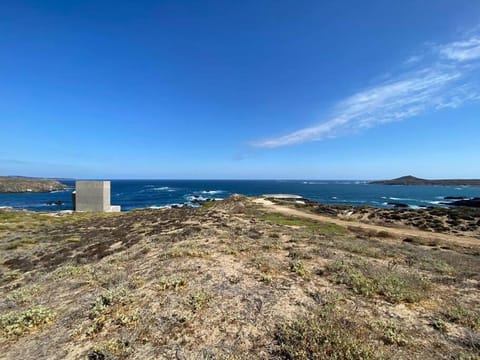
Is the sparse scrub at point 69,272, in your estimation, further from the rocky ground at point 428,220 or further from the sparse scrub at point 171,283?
the rocky ground at point 428,220

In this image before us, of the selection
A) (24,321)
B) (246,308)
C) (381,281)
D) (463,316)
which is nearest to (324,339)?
(246,308)

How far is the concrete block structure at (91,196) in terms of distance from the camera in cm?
5528

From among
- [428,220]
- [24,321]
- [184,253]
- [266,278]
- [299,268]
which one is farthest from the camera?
[428,220]

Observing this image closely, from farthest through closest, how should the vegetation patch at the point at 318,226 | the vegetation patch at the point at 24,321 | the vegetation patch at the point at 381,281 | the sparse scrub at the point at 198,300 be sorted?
the vegetation patch at the point at 318,226, the vegetation patch at the point at 381,281, the sparse scrub at the point at 198,300, the vegetation patch at the point at 24,321

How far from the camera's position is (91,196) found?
5569 cm

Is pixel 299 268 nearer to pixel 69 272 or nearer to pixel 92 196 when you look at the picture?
pixel 69 272

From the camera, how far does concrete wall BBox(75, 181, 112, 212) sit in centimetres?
5528

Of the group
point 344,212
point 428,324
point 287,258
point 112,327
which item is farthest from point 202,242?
point 344,212

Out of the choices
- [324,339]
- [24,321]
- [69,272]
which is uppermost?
[324,339]

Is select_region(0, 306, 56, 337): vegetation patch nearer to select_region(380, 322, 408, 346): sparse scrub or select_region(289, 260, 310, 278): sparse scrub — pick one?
select_region(289, 260, 310, 278): sparse scrub

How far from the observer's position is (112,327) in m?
6.59

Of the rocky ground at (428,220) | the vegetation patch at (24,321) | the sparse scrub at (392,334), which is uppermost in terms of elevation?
the sparse scrub at (392,334)

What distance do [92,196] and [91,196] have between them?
0.25 metres

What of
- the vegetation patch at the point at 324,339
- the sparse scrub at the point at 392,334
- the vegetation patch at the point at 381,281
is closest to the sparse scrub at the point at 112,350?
the vegetation patch at the point at 324,339
